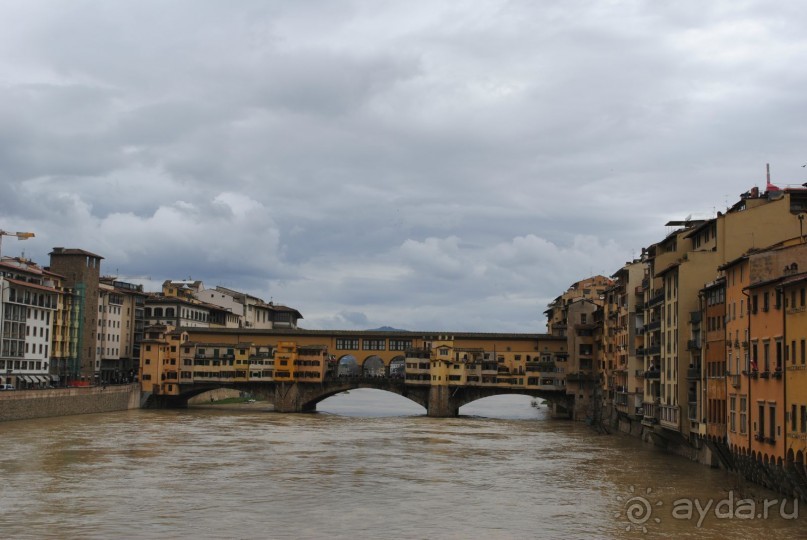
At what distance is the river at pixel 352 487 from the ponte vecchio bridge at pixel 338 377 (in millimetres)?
28350

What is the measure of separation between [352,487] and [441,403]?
60.1 meters

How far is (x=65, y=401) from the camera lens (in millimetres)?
87625

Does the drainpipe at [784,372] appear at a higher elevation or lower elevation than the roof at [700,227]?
lower

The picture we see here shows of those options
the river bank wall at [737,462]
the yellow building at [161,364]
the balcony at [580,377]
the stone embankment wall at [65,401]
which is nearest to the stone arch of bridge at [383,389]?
the yellow building at [161,364]

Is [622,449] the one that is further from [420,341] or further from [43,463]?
[420,341]

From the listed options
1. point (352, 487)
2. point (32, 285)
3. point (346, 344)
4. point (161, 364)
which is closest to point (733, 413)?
point (352, 487)

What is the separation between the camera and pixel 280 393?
110m

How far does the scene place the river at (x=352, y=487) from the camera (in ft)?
118

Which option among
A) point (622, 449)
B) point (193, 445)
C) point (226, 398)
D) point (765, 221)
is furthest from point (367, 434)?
point (226, 398)

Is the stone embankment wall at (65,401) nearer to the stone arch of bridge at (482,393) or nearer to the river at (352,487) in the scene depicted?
the river at (352,487)

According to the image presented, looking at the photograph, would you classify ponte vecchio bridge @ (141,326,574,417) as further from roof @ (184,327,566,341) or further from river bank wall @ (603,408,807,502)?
river bank wall @ (603,408,807,502)

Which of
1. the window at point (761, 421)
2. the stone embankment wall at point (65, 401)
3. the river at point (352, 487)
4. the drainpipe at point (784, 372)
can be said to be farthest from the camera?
the stone embankment wall at point (65, 401)

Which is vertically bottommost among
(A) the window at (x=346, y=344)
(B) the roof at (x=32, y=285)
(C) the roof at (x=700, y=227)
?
(A) the window at (x=346, y=344)

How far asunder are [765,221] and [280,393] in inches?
2698
